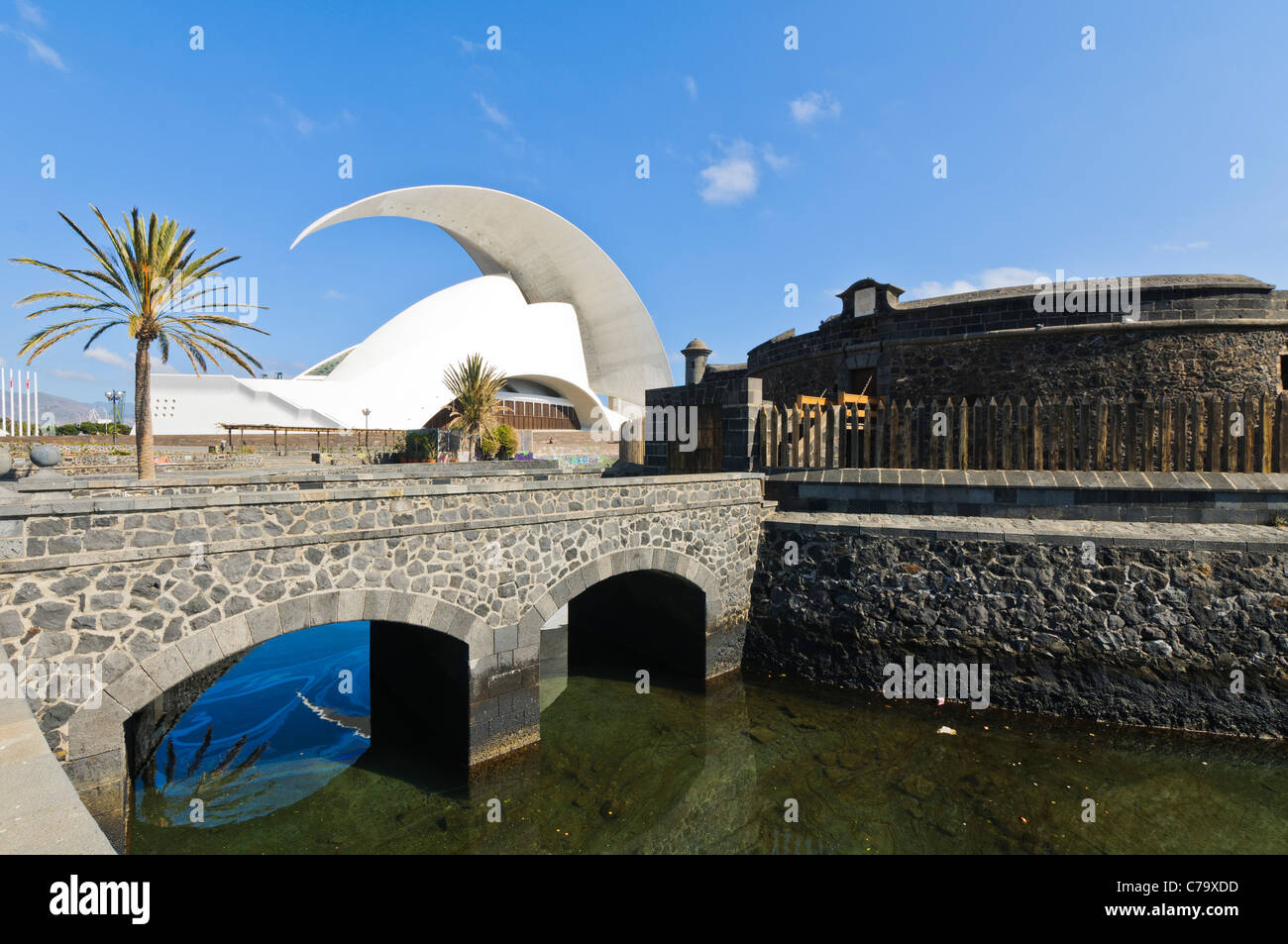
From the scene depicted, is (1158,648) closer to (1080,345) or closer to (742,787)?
(742,787)

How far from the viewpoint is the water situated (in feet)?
21.3

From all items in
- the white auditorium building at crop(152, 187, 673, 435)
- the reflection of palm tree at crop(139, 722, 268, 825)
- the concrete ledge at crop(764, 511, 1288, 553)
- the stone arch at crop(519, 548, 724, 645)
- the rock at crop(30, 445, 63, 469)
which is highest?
the white auditorium building at crop(152, 187, 673, 435)

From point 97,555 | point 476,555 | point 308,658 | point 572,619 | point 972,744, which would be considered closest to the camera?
point 97,555

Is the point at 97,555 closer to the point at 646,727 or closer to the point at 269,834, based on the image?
the point at 269,834

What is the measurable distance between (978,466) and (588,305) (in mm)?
46089

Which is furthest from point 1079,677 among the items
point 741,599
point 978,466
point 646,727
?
point 646,727

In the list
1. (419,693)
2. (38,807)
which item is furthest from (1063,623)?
(38,807)

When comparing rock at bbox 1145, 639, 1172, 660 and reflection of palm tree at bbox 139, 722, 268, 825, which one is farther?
rock at bbox 1145, 639, 1172, 660

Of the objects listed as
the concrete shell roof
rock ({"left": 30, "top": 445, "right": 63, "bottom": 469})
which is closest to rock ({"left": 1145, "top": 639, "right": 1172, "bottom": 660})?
rock ({"left": 30, "top": 445, "right": 63, "bottom": 469})

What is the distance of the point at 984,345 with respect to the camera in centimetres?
1489

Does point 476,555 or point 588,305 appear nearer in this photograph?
point 476,555

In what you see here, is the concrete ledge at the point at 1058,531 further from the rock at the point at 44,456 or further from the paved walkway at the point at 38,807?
the rock at the point at 44,456

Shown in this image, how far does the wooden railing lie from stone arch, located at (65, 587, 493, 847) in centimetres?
784

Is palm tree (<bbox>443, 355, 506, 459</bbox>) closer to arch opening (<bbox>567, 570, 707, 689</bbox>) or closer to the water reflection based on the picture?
arch opening (<bbox>567, 570, 707, 689</bbox>)
